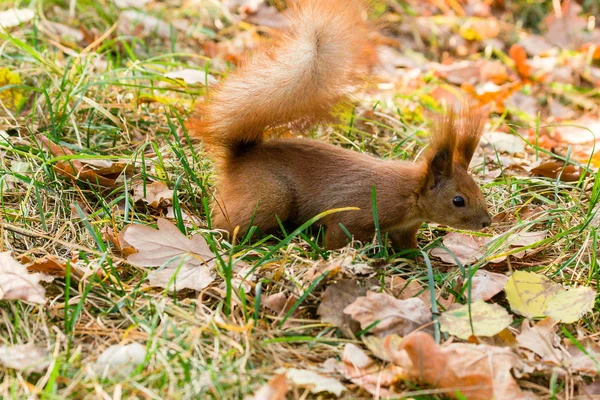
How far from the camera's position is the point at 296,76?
211 cm

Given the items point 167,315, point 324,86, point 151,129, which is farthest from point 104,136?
point 167,315

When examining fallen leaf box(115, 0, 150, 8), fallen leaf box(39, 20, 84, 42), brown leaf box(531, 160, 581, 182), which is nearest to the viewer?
brown leaf box(531, 160, 581, 182)

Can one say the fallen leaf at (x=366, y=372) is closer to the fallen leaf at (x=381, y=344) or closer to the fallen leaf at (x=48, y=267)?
the fallen leaf at (x=381, y=344)

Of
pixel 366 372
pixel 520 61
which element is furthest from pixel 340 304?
pixel 520 61

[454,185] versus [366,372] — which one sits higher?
[454,185]

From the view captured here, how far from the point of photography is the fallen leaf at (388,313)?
1.73m

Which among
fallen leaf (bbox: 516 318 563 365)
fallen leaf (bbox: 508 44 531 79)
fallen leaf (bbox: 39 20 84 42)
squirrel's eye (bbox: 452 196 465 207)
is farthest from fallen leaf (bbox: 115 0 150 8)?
fallen leaf (bbox: 516 318 563 365)

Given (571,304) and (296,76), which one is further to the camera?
(296,76)

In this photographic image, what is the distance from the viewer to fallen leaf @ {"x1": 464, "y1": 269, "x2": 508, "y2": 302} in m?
1.96

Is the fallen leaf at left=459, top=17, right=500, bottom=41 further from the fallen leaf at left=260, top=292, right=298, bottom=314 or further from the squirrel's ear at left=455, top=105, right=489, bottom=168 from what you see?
the fallen leaf at left=260, top=292, right=298, bottom=314

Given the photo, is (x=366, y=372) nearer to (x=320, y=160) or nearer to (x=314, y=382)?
(x=314, y=382)

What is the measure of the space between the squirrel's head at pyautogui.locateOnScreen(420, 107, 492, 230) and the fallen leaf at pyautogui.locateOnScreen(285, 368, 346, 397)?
2.93ft

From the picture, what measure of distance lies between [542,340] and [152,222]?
4.14ft

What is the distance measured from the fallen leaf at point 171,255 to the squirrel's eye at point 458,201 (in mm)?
804
